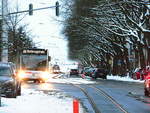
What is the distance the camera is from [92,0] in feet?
164

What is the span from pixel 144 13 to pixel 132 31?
450 centimetres

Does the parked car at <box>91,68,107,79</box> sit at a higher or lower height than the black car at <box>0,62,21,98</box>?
higher

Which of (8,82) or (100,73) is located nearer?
(8,82)

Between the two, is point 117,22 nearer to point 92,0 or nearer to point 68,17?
point 92,0

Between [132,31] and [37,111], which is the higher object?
[132,31]

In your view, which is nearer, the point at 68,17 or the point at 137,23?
the point at 137,23

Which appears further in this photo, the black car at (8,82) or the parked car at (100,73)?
the parked car at (100,73)

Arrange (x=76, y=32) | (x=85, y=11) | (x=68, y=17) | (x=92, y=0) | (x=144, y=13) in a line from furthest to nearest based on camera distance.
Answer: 1. (x=76, y=32)
2. (x=68, y=17)
3. (x=85, y=11)
4. (x=92, y=0)
5. (x=144, y=13)

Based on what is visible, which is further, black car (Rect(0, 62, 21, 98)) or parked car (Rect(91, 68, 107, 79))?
parked car (Rect(91, 68, 107, 79))

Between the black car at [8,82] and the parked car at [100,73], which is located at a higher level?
the parked car at [100,73]

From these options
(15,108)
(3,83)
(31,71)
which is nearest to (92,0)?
(31,71)

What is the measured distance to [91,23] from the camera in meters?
60.3

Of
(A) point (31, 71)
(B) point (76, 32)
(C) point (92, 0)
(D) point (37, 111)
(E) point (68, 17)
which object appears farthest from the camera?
(B) point (76, 32)

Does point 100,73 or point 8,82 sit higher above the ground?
point 100,73
